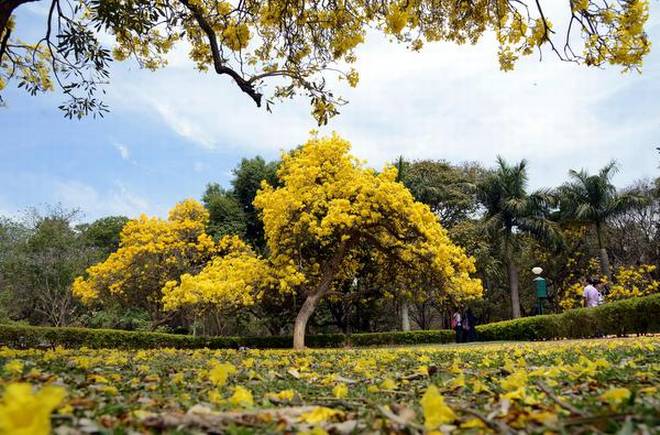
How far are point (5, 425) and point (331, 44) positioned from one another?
636 centimetres

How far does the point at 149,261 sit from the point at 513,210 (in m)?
16.7

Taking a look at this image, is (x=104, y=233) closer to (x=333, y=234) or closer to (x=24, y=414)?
(x=333, y=234)

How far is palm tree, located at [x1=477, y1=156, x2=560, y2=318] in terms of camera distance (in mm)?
25188

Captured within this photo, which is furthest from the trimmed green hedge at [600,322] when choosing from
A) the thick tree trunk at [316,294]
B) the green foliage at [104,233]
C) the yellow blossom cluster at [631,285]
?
the green foliage at [104,233]

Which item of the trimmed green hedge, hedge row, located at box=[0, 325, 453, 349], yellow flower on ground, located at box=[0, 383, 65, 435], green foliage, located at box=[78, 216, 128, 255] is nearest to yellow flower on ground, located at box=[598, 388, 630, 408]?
yellow flower on ground, located at box=[0, 383, 65, 435]

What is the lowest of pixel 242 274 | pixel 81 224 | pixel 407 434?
pixel 407 434

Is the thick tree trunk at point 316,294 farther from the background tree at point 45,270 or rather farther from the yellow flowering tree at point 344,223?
the background tree at point 45,270

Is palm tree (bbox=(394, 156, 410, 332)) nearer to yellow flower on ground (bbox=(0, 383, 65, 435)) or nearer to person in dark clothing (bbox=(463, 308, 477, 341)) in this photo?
person in dark clothing (bbox=(463, 308, 477, 341))

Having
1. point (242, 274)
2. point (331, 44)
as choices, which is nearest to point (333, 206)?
point (242, 274)

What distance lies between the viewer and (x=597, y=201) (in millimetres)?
25062

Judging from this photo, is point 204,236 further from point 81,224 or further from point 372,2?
point 372,2

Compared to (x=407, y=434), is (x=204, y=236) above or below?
above

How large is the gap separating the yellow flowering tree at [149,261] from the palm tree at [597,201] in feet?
57.5

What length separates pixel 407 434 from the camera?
1.16 m
